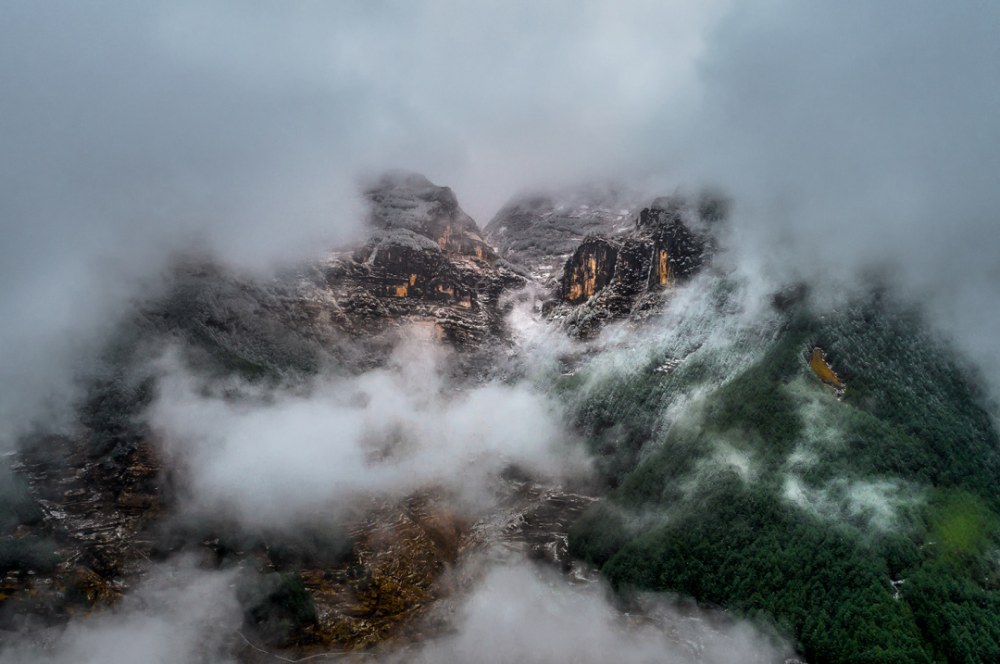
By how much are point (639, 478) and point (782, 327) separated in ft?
167

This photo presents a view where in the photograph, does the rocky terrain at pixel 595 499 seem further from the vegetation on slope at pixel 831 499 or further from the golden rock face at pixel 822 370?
the golden rock face at pixel 822 370

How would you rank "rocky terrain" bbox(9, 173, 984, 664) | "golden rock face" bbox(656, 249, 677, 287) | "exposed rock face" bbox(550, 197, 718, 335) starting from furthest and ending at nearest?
"golden rock face" bbox(656, 249, 677, 287), "exposed rock face" bbox(550, 197, 718, 335), "rocky terrain" bbox(9, 173, 984, 664)

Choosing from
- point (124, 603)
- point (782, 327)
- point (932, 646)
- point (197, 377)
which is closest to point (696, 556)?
point (932, 646)

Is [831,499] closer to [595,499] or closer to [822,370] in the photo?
[822,370]

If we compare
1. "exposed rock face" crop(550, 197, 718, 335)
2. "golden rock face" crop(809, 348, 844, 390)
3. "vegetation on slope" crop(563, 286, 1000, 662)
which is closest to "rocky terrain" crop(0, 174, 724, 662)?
"vegetation on slope" crop(563, 286, 1000, 662)

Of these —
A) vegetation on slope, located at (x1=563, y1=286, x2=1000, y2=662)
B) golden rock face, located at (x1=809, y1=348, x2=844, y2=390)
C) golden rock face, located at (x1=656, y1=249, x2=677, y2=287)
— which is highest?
golden rock face, located at (x1=656, y1=249, x2=677, y2=287)

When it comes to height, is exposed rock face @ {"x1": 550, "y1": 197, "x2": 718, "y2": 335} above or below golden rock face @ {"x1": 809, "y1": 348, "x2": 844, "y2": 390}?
above

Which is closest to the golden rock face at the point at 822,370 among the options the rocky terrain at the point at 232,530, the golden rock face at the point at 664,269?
the rocky terrain at the point at 232,530

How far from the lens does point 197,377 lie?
129 metres

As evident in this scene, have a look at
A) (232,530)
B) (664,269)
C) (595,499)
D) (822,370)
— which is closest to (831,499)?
(822,370)

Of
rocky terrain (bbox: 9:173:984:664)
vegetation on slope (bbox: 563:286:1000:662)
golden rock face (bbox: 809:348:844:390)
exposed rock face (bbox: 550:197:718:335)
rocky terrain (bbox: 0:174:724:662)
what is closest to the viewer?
vegetation on slope (bbox: 563:286:1000:662)

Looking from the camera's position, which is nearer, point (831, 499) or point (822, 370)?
point (831, 499)

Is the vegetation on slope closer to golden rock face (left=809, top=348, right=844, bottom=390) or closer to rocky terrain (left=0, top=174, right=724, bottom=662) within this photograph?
golden rock face (left=809, top=348, right=844, bottom=390)

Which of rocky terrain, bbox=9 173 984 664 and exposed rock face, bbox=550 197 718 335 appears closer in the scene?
rocky terrain, bbox=9 173 984 664
